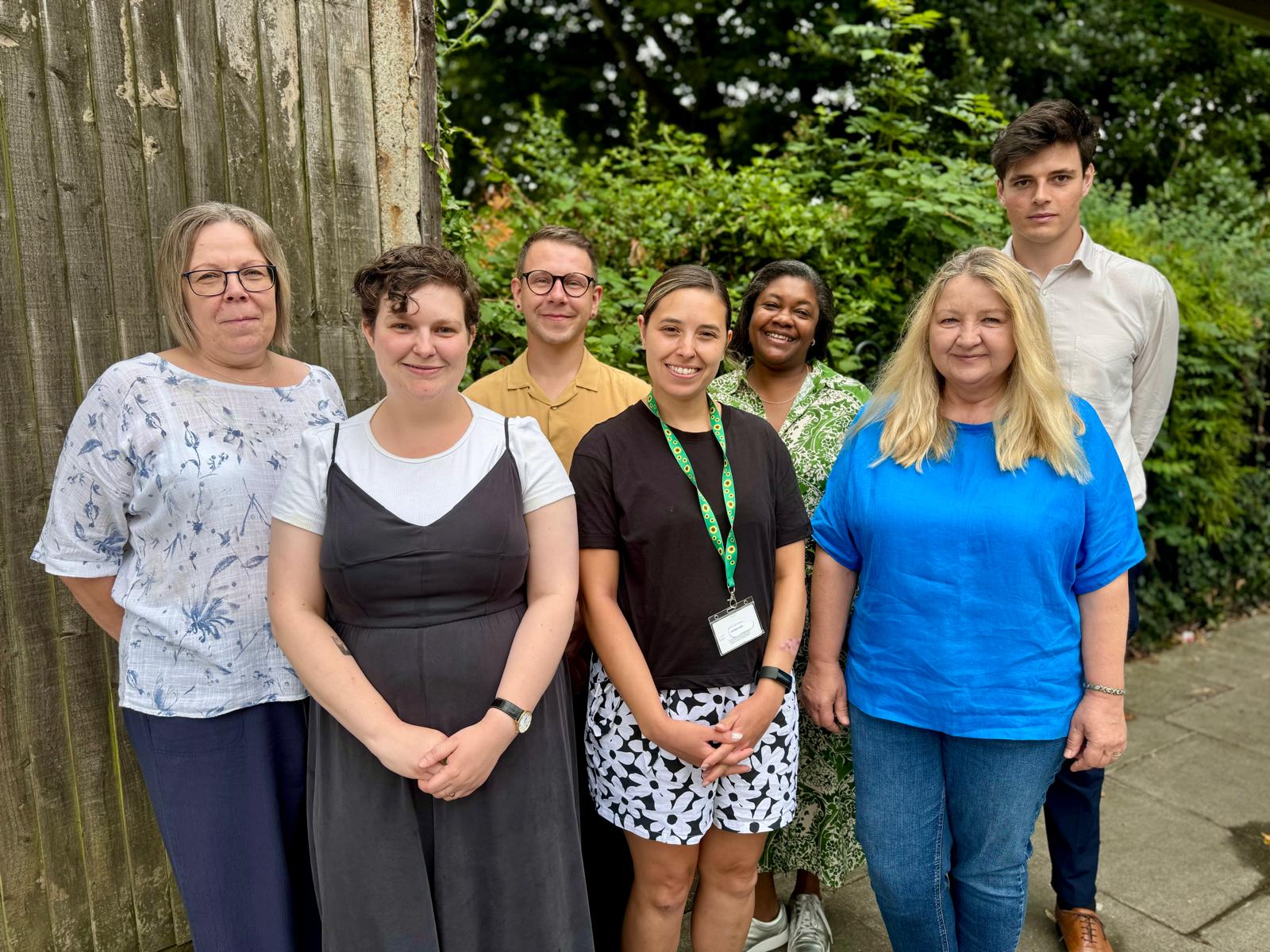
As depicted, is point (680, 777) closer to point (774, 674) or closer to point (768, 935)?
point (774, 674)

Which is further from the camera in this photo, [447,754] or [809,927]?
[809,927]

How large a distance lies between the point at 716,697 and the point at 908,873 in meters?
0.64

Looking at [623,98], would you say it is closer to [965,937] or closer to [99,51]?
[99,51]

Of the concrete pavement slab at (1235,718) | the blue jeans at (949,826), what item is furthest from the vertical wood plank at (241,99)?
the concrete pavement slab at (1235,718)

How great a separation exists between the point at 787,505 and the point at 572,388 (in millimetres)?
703

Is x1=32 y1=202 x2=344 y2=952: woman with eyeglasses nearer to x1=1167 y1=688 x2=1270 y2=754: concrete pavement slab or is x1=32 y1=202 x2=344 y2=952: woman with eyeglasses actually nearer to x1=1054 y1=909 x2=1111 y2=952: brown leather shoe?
x1=1054 y1=909 x2=1111 y2=952: brown leather shoe

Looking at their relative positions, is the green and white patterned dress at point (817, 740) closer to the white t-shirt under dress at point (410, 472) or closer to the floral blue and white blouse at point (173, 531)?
the white t-shirt under dress at point (410, 472)

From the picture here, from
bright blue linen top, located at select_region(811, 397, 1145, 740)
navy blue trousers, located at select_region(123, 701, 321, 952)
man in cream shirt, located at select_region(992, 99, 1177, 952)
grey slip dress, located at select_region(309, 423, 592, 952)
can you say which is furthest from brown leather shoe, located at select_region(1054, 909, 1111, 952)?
navy blue trousers, located at select_region(123, 701, 321, 952)

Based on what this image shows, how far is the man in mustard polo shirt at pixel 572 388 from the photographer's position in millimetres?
2539

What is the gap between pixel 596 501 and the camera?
7.17 ft

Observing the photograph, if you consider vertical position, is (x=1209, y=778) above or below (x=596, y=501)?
below

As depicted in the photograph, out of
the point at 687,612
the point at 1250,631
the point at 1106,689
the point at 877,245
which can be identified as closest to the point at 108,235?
the point at 687,612

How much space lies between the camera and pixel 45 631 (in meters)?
2.35

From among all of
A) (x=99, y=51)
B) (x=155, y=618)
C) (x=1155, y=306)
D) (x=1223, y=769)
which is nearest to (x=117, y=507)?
(x=155, y=618)
